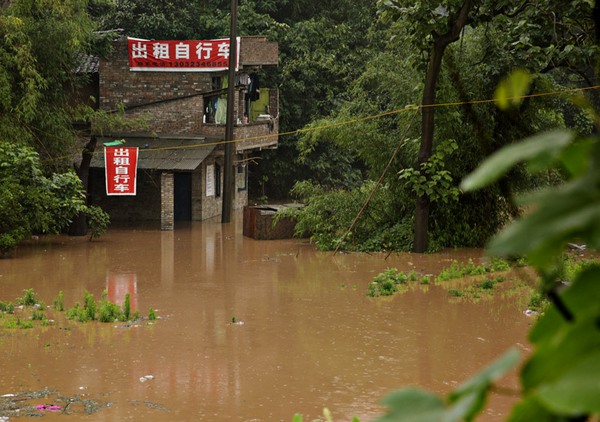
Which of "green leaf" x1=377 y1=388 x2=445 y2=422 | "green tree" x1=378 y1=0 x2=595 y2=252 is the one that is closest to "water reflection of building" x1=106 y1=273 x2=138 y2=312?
"green tree" x1=378 y1=0 x2=595 y2=252

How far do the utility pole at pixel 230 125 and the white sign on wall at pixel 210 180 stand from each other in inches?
41.2

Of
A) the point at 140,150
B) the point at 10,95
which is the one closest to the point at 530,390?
the point at 10,95

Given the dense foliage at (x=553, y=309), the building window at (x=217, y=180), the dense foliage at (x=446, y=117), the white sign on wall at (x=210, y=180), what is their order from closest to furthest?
the dense foliage at (x=553, y=309) < the dense foliage at (x=446, y=117) < the white sign on wall at (x=210, y=180) < the building window at (x=217, y=180)

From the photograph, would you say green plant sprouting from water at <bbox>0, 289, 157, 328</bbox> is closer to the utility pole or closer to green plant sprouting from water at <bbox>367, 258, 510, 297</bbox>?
green plant sprouting from water at <bbox>367, 258, 510, 297</bbox>

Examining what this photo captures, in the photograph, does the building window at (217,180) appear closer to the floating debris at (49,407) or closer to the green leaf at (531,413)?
the floating debris at (49,407)

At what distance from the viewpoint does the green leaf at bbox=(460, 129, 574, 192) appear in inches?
20.8

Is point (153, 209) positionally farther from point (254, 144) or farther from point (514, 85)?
point (514, 85)

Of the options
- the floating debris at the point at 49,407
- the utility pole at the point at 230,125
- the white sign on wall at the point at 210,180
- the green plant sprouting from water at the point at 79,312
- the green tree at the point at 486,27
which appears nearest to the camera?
the floating debris at the point at 49,407

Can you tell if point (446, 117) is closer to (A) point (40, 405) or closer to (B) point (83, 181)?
(B) point (83, 181)

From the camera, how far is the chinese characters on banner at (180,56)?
1001 inches

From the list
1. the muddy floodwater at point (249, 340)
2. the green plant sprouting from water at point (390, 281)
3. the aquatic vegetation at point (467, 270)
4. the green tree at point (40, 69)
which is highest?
the green tree at point (40, 69)

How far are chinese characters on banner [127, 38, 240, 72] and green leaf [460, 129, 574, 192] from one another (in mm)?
25272

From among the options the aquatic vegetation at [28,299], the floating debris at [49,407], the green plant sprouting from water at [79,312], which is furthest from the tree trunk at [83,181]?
the floating debris at [49,407]

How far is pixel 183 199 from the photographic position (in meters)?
26.8
